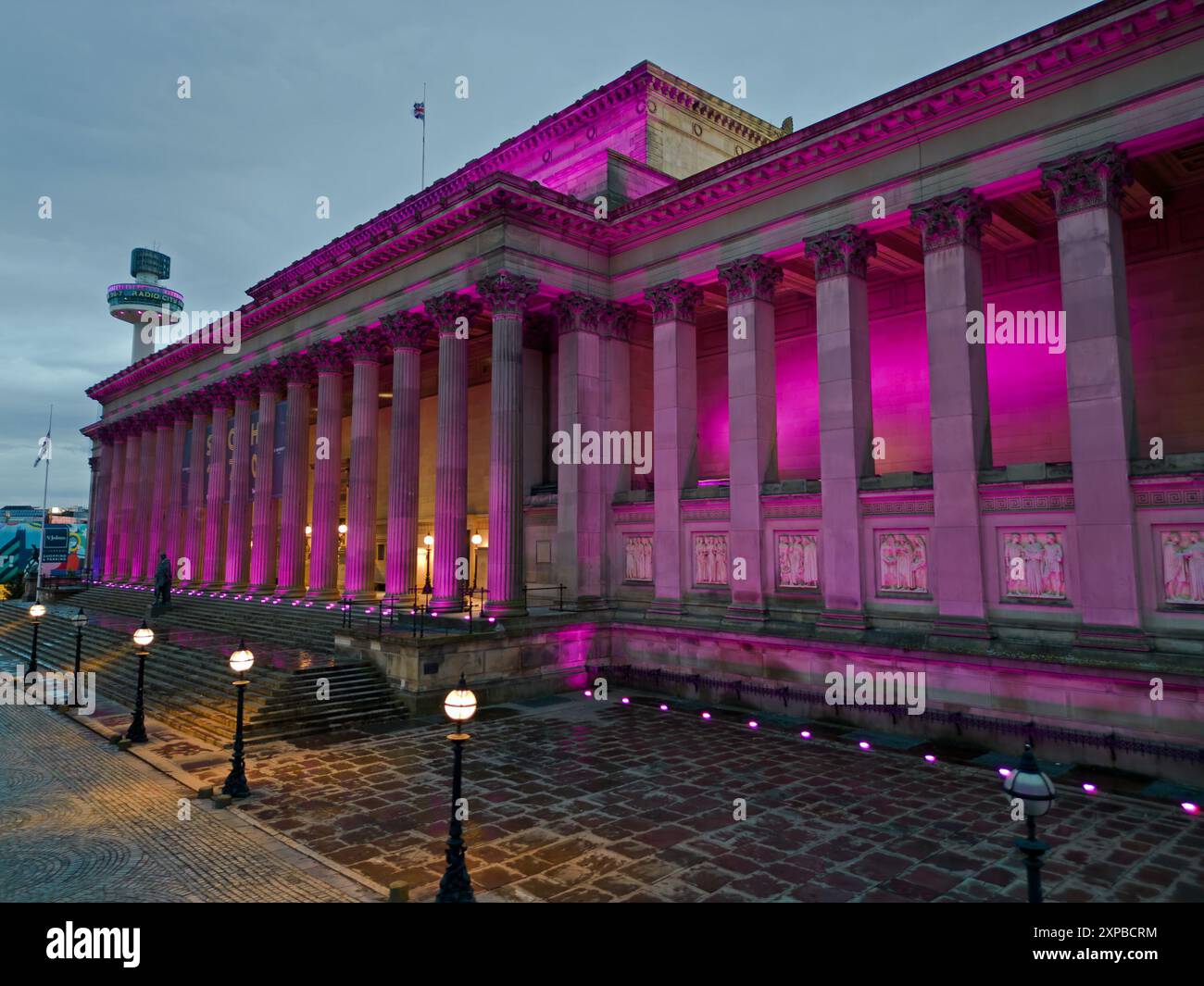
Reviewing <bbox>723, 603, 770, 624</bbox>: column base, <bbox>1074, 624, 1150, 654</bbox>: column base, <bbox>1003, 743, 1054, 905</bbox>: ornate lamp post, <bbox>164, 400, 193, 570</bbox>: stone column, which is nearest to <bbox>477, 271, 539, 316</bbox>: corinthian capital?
<bbox>723, 603, 770, 624</bbox>: column base

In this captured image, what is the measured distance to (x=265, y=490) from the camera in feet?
112

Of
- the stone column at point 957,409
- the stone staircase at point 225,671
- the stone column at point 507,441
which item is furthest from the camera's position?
the stone column at point 507,441

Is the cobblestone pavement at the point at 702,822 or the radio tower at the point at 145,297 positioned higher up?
the radio tower at the point at 145,297

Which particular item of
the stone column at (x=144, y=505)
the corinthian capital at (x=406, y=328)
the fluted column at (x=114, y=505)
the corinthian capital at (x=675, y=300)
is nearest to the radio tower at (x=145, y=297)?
the fluted column at (x=114, y=505)

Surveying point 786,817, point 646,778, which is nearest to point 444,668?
point 646,778

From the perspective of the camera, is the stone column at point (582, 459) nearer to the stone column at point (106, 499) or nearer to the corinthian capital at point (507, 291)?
the corinthian capital at point (507, 291)

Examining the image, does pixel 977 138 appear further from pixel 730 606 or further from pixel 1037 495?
pixel 730 606

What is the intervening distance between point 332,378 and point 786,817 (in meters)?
26.3

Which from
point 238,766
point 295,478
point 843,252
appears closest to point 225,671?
point 238,766

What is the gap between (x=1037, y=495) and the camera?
53.3ft

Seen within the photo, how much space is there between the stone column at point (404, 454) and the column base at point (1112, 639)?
19699 mm

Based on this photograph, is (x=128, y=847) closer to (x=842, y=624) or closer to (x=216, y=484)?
(x=842, y=624)

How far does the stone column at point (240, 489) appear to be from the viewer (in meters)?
35.7

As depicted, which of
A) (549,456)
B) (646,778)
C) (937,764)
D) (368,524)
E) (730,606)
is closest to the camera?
(646,778)
